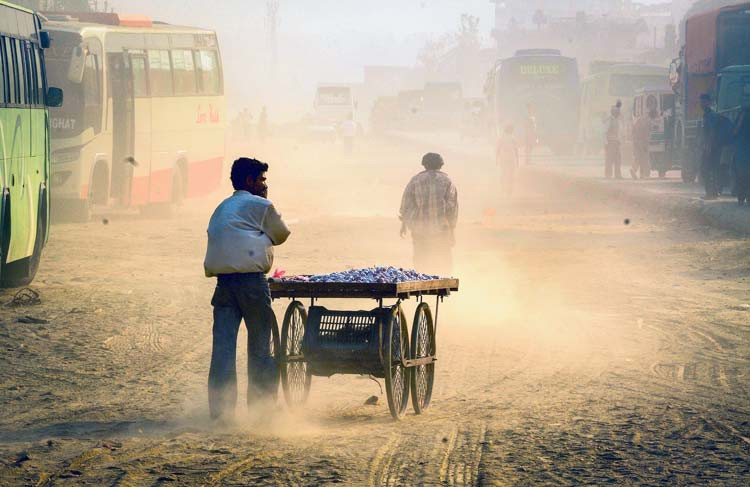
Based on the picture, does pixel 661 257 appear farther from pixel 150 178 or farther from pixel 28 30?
pixel 150 178

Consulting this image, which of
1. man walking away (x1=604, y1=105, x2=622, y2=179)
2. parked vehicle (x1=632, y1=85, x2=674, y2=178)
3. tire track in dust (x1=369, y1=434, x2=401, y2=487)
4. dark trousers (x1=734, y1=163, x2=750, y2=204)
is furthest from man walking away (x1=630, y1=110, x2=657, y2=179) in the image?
tire track in dust (x1=369, y1=434, x2=401, y2=487)

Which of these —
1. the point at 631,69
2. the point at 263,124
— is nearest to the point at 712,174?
the point at 631,69

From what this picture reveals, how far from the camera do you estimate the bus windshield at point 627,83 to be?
4834 cm

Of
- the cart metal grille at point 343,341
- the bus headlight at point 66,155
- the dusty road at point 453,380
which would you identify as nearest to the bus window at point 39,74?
the dusty road at point 453,380

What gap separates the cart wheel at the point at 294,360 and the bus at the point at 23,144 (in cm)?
582

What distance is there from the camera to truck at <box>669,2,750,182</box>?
97.8ft

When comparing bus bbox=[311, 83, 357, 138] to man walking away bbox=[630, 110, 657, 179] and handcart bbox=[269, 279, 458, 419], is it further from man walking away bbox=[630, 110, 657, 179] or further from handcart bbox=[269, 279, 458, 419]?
handcart bbox=[269, 279, 458, 419]

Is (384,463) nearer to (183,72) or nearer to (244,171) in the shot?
(244,171)

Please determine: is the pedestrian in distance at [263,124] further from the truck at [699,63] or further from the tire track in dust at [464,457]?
the tire track in dust at [464,457]

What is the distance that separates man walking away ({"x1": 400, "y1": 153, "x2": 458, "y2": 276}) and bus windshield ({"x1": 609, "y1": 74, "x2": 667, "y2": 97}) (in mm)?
36597

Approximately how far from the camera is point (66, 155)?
2225 cm

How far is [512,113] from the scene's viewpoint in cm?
5159

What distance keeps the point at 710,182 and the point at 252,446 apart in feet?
65.5

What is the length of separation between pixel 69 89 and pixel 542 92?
32.1 m
